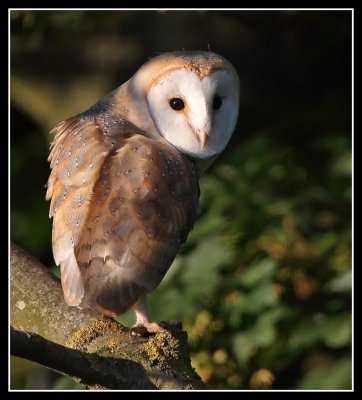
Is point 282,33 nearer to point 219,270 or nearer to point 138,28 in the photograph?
point 138,28

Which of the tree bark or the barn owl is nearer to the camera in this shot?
the tree bark

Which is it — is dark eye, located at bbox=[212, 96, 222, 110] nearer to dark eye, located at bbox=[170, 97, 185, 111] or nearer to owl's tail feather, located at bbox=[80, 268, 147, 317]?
dark eye, located at bbox=[170, 97, 185, 111]

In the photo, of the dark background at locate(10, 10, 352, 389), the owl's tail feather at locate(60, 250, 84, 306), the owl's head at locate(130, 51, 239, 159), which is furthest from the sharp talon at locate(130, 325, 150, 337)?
the owl's head at locate(130, 51, 239, 159)

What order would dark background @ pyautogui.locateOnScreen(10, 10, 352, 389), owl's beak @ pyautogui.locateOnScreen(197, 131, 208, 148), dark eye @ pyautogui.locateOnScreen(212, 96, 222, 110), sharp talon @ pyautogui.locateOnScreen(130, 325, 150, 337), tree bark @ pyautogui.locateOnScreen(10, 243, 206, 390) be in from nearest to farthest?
tree bark @ pyautogui.locateOnScreen(10, 243, 206, 390) → sharp talon @ pyautogui.locateOnScreen(130, 325, 150, 337) → owl's beak @ pyautogui.locateOnScreen(197, 131, 208, 148) → dark eye @ pyautogui.locateOnScreen(212, 96, 222, 110) → dark background @ pyautogui.locateOnScreen(10, 10, 352, 389)

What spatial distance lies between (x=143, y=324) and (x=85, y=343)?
0.26m

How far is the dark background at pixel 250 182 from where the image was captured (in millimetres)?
3719

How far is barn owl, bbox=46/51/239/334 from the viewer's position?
257 cm

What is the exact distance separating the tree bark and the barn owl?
0.46 feet

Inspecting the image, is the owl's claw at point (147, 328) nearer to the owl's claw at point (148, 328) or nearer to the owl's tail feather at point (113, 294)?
the owl's claw at point (148, 328)

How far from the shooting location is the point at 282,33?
532 cm

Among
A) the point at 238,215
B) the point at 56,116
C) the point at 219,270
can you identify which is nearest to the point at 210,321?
the point at 219,270

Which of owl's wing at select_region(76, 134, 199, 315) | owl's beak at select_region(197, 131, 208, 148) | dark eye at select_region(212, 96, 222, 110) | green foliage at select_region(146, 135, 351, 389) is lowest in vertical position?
green foliage at select_region(146, 135, 351, 389)

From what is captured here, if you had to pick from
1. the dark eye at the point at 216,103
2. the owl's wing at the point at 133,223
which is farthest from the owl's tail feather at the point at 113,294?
the dark eye at the point at 216,103
